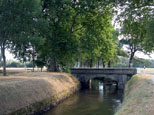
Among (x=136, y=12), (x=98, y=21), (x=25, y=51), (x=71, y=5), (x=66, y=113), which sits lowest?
(x=66, y=113)

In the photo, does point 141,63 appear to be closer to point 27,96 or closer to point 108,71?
point 108,71

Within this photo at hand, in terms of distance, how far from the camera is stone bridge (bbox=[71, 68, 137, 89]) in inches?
1401

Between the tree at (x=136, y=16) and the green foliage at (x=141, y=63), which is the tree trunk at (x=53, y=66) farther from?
the green foliage at (x=141, y=63)

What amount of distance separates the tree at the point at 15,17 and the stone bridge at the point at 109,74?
17.1m

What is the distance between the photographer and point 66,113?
56.2 feet

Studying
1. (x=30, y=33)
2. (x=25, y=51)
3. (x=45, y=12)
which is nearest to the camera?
(x=30, y=33)

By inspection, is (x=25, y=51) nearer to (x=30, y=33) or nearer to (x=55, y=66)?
(x=30, y=33)

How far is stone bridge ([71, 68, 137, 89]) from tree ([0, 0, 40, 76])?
17124 millimetres

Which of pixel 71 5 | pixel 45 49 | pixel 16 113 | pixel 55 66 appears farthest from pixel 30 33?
pixel 16 113

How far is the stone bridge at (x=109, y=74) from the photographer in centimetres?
3559

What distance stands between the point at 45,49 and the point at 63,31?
157 inches

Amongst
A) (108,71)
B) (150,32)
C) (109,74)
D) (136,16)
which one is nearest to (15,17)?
(136,16)

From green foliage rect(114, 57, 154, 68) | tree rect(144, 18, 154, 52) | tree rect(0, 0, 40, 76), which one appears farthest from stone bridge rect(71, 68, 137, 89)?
tree rect(144, 18, 154, 52)

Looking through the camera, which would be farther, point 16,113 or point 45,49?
point 45,49
